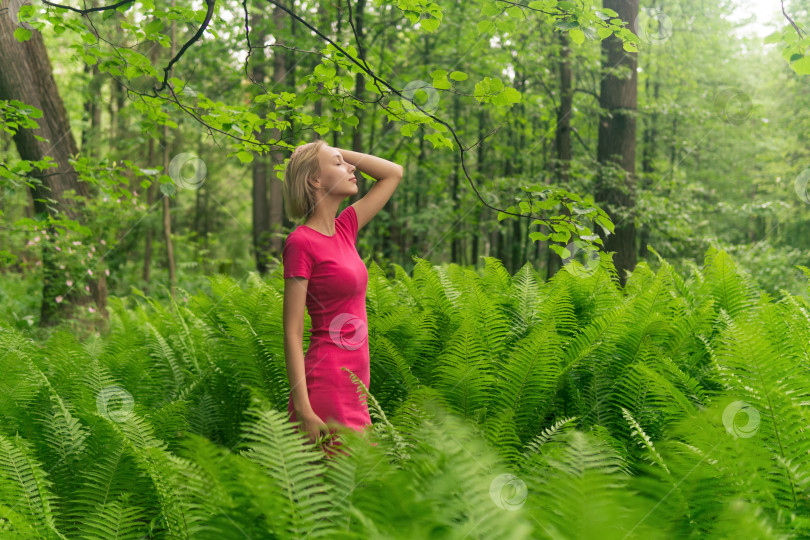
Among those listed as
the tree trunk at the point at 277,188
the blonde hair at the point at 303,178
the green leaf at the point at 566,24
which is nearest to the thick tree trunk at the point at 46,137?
the tree trunk at the point at 277,188

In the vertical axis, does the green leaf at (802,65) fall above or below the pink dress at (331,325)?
above

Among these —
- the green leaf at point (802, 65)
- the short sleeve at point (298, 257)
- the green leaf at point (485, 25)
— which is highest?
the green leaf at point (485, 25)

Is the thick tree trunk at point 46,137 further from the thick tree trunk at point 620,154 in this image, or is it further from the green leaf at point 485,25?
the thick tree trunk at point 620,154

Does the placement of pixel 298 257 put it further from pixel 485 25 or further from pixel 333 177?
pixel 485 25

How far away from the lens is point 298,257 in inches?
81.7

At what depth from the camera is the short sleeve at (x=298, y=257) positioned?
6.79 feet

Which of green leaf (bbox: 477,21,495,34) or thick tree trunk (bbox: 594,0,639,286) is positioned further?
thick tree trunk (bbox: 594,0,639,286)

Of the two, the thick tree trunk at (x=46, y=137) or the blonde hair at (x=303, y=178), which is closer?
the blonde hair at (x=303, y=178)

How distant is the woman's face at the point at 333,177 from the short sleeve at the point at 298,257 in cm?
27

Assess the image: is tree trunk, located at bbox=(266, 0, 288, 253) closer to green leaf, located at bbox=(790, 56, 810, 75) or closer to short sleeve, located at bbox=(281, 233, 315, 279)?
short sleeve, located at bbox=(281, 233, 315, 279)

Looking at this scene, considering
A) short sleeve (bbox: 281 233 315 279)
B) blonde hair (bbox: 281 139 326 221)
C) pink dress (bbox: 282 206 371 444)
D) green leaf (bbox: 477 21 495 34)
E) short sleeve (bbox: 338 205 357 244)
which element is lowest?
pink dress (bbox: 282 206 371 444)

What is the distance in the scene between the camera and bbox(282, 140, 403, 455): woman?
6.76ft

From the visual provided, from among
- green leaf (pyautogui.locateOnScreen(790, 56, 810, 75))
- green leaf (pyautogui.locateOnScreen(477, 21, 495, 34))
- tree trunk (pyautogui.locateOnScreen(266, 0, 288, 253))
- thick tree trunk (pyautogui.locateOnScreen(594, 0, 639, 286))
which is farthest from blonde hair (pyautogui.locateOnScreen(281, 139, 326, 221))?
tree trunk (pyautogui.locateOnScreen(266, 0, 288, 253))

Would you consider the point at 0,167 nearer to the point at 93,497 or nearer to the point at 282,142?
the point at 282,142
